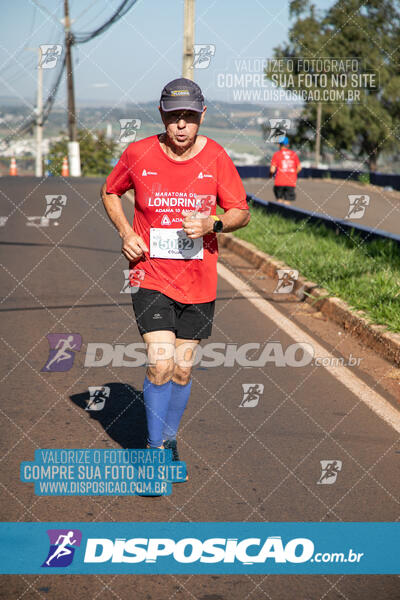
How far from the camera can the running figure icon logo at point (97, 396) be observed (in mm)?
5964

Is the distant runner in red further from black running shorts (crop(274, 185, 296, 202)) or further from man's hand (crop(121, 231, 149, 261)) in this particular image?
man's hand (crop(121, 231, 149, 261))

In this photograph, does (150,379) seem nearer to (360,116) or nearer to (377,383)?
(377,383)

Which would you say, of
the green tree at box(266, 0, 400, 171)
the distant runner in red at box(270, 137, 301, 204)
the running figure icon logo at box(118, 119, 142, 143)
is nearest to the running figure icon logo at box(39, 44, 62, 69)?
the running figure icon logo at box(118, 119, 142, 143)

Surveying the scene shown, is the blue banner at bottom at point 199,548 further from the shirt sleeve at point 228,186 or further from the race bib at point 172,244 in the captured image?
the shirt sleeve at point 228,186

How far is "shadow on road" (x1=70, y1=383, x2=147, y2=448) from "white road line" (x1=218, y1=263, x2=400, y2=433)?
161cm

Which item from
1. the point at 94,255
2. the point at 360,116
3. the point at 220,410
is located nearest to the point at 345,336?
the point at 220,410

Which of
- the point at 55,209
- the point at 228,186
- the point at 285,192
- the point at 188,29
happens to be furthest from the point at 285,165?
the point at 228,186

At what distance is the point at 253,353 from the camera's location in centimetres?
754

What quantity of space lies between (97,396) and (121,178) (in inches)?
78.2

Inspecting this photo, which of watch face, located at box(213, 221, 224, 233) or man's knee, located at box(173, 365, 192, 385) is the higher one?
watch face, located at box(213, 221, 224, 233)

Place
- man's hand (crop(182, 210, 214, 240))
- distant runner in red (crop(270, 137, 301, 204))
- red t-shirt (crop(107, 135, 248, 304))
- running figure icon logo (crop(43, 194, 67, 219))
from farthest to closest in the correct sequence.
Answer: running figure icon logo (crop(43, 194, 67, 219)) → distant runner in red (crop(270, 137, 301, 204)) → red t-shirt (crop(107, 135, 248, 304)) → man's hand (crop(182, 210, 214, 240))

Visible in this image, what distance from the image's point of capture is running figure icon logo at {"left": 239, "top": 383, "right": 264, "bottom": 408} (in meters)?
6.12

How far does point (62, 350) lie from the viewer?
7523 millimetres

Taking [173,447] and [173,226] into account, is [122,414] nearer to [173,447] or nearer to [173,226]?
[173,447]
